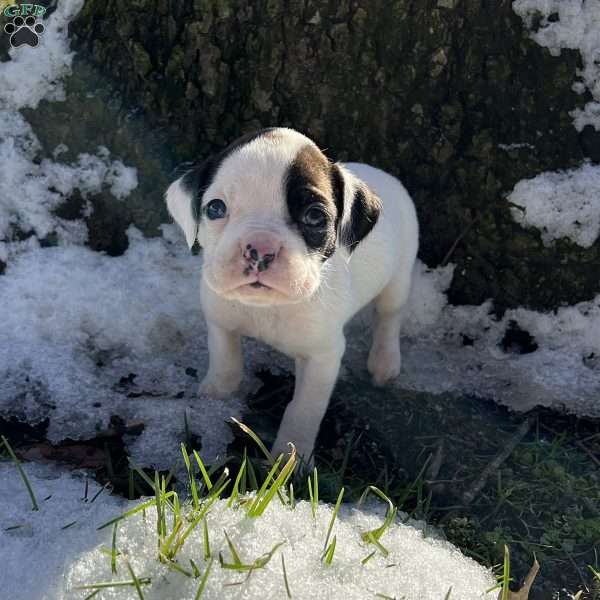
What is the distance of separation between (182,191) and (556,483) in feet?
6.62

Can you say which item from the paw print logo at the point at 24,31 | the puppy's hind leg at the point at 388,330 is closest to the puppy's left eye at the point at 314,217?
the puppy's hind leg at the point at 388,330

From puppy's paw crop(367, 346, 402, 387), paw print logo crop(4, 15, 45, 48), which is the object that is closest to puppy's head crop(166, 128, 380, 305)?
puppy's paw crop(367, 346, 402, 387)

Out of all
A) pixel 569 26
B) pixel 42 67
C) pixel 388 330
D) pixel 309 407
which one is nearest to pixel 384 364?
pixel 388 330

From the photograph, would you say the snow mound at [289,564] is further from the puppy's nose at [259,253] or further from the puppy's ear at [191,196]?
the puppy's ear at [191,196]

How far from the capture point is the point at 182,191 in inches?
124

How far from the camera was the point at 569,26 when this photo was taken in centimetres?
391

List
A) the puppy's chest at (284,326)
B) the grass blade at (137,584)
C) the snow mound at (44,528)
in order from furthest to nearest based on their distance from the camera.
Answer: the puppy's chest at (284,326) < the snow mound at (44,528) < the grass blade at (137,584)

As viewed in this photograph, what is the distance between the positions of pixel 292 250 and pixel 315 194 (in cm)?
27

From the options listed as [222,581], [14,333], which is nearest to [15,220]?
[14,333]

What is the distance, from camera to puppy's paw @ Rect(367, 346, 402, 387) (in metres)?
3.97

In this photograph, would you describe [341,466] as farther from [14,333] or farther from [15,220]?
[15,220]

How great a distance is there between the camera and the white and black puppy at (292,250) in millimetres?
2744

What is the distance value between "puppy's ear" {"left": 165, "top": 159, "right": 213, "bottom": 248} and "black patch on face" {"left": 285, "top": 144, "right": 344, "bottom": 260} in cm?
38

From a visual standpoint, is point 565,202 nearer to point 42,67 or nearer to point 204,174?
point 204,174
